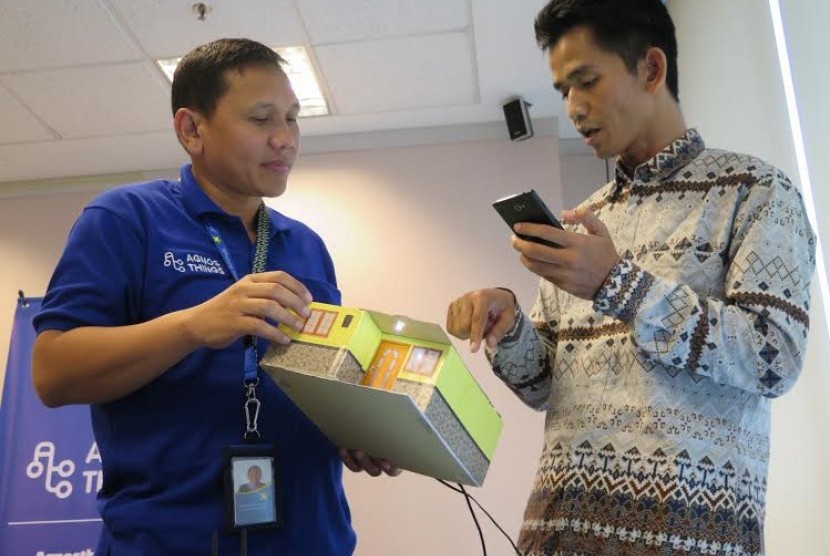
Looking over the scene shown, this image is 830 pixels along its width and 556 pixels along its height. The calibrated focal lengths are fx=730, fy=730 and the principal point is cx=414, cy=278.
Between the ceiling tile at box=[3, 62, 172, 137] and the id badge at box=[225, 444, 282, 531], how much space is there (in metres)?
2.62

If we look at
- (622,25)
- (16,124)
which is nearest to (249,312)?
(622,25)

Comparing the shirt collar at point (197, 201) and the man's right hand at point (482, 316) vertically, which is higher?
the shirt collar at point (197, 201)

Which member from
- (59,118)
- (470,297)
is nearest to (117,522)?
(470,297)

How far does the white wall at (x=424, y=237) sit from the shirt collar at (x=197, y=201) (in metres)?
2.32

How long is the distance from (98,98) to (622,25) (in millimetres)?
2810

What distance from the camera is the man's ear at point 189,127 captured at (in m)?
1.19

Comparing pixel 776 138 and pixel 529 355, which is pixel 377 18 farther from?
pixel 529 355

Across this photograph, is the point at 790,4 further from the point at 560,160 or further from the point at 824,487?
the point at 560,160

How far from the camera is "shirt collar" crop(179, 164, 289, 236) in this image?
3.58 ft

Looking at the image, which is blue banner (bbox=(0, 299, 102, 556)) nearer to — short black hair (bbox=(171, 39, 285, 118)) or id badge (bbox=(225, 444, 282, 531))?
short black hair (bbox=(171, 39, 285, 118))

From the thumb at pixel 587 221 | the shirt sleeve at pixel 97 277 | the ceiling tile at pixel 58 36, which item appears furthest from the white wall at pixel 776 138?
the ceiling tile at pixel 58 36

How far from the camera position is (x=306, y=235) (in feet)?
4.12

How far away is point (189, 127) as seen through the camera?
3.93ft

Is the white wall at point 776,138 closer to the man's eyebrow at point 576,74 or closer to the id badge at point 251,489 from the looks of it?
the man's eyebrow at point 576,74
